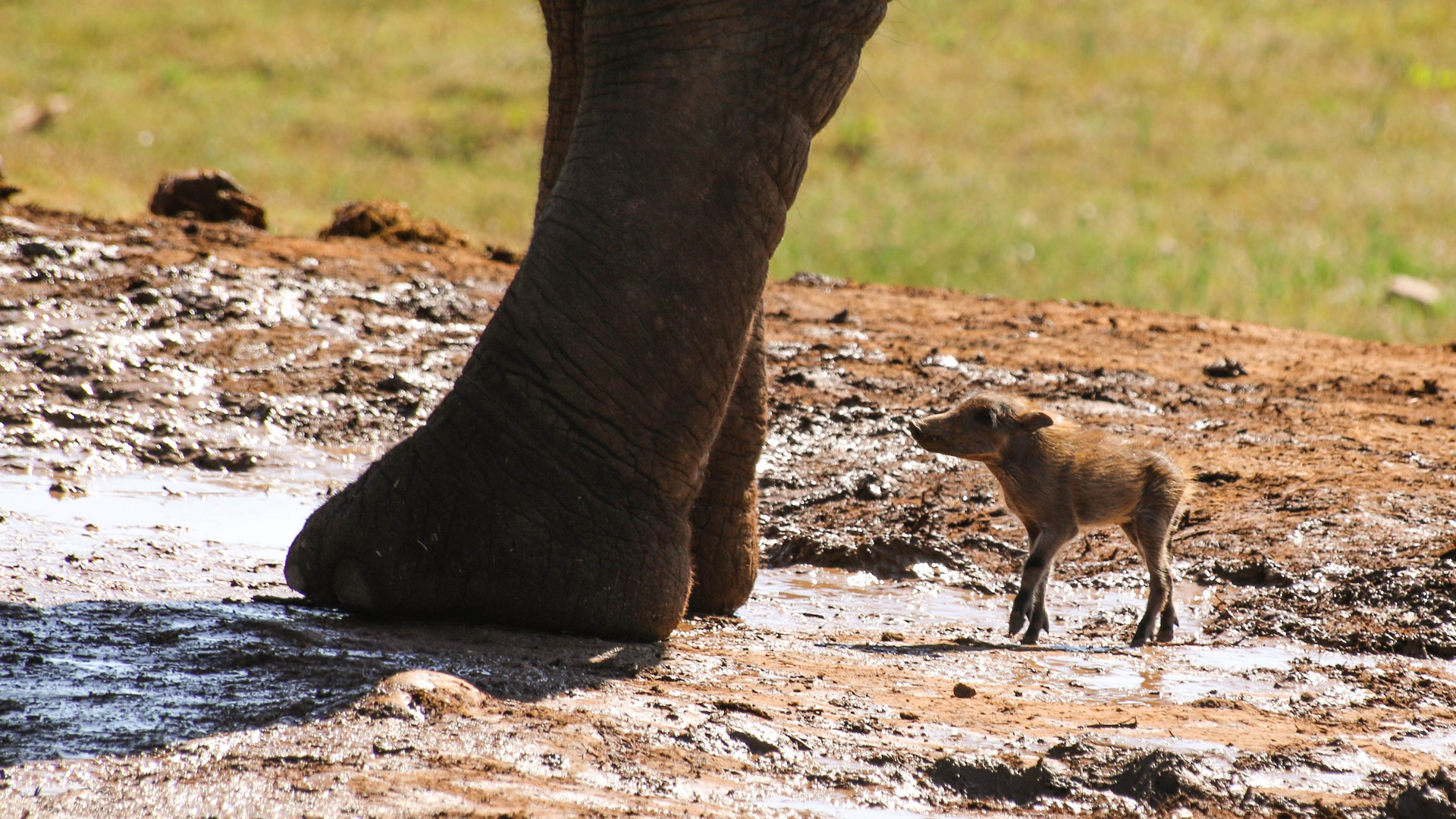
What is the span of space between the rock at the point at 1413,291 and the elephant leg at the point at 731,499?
37.9 ft

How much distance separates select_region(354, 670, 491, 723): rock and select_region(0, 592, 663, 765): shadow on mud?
64 millimetres

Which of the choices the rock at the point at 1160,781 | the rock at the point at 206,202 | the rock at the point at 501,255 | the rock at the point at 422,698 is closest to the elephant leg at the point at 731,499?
the rock at the point at 422,698

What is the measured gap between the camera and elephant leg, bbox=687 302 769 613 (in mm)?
4660

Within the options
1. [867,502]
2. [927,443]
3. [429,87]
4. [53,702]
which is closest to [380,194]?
[429,87]

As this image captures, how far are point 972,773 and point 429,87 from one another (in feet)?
75.2

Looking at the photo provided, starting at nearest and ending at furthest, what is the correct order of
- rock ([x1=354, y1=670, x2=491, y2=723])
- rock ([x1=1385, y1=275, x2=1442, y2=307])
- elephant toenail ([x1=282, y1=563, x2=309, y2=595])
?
rock ([x1=354, y1=670, x2=491, y2=723]) < elephant toenail ([x1=282, y1=563, x2=309, y2=595]) < rock ([x1=1385, y1=275, x2=1442, y2=307])

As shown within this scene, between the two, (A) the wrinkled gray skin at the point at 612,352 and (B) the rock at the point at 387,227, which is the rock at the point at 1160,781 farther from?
(B) the rock at the point at 387,227

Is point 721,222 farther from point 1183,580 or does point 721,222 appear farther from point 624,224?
point 1183,580

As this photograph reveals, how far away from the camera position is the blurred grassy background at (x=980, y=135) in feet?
52.5

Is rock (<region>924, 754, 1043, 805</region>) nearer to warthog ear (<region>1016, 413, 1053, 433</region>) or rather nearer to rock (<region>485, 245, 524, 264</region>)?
warthog ear (<region>1016, 413, 1053, 433</region>)

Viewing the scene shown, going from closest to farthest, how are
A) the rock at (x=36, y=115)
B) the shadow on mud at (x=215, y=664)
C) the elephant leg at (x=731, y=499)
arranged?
the shadow on mud at (x=215, y=664) → the elephant leg at (x=731, y=499) → the rock at (x=36, y=115)

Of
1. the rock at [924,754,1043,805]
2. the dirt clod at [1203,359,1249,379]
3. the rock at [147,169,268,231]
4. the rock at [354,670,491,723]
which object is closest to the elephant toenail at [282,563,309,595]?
the rock at [354,670,491,723]

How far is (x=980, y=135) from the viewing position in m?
24.1

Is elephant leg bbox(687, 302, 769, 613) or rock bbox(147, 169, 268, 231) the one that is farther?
rock bbox(147, 169, 268, 231)
